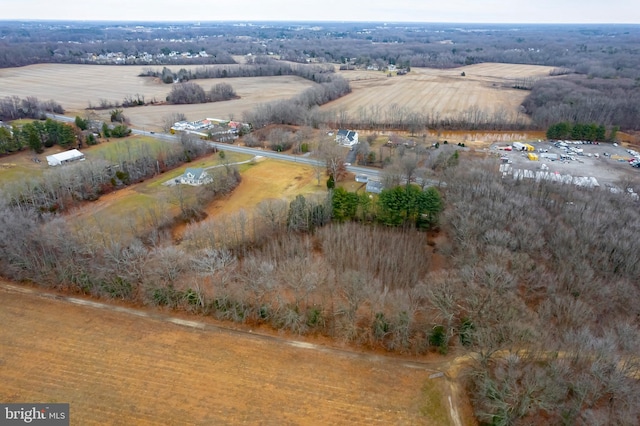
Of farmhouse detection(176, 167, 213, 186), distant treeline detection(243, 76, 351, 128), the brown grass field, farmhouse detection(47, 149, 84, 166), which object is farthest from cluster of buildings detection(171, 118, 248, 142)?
farmhouse detection(176, 167, 213, 186)

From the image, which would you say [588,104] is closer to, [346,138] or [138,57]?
[346,138]

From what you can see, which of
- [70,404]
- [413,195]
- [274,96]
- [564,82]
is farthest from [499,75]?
[70,404]

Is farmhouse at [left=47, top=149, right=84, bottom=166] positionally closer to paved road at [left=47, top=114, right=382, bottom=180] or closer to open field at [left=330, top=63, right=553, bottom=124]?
paved road at [left=47, top=114, right=382, bottom=180]

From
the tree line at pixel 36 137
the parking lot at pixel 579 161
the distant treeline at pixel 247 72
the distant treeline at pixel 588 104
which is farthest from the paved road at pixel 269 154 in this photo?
the distant treeline at pixel 247 72

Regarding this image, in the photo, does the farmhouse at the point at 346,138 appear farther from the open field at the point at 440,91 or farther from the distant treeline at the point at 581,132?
the distant treeline at the point at 581,132

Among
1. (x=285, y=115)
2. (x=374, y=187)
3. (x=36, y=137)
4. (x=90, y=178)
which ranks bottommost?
(x=374, y=187)

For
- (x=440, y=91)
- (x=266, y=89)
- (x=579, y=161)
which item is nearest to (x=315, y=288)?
(x=579, y=161)
